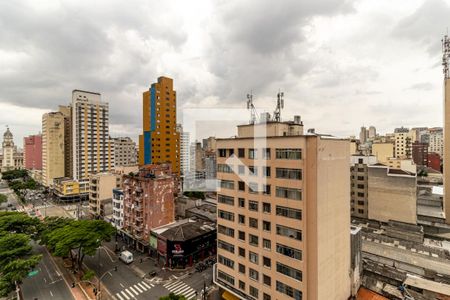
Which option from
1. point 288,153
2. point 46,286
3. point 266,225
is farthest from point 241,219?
point 46,286

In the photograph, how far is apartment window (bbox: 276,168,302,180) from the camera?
24.2m

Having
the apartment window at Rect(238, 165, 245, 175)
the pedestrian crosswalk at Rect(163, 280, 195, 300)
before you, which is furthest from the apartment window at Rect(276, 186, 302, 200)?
the pedestrian crosswalk at Rect(163, 280, 195, 300)

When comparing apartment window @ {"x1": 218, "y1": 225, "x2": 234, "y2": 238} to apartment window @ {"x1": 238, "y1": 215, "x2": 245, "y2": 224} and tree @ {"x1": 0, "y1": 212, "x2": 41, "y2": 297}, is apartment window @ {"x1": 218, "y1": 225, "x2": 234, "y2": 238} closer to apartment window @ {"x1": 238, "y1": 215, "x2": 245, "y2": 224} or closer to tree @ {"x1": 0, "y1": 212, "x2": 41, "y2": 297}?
apartment window @ {"x1": 238, "y1": 215, "x2": 245, "y2": 224}

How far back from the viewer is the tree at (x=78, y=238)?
120ft

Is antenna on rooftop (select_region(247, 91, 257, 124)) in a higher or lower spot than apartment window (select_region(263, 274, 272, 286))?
higher

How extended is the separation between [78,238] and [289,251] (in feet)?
113

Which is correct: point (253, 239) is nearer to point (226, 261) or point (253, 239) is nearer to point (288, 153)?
point (226, 261)

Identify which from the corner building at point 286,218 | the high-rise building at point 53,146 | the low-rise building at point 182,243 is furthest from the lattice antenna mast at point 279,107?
the high-rise building at point 53,146

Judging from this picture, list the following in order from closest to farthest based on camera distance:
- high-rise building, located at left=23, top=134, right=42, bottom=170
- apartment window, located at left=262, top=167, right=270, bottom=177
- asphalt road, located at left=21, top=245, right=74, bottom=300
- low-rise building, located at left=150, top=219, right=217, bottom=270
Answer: apartment window, located at left=262, top=167, right=270, bottom=177 → asphalt road, located at left=21, top=245, right=74, bottom=300 → low-rise building, located at left=150, top=219, right=217, bottom=270 → high-rise building, located at left=23, top=134, right=42, bottom=170

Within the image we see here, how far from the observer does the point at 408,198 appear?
52531 millimetres

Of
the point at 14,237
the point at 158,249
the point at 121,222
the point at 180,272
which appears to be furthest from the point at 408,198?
the point at 14,237

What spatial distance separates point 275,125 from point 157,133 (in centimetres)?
7120

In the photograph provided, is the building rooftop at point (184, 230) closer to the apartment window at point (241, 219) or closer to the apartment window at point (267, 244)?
the apartment window at point (241, 219)

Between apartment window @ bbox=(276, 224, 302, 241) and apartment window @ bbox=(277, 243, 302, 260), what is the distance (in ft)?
4.37
